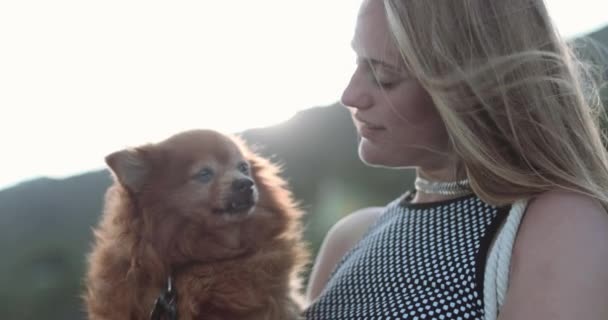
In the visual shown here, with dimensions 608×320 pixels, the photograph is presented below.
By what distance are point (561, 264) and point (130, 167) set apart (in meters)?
1.52

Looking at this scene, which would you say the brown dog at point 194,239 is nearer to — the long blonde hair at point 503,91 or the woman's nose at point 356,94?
the woman's nose at point 356,94

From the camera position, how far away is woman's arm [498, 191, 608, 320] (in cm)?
173

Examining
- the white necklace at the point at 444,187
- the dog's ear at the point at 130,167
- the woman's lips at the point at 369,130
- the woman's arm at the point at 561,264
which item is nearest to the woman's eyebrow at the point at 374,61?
the woman's lips at the point at 369,130

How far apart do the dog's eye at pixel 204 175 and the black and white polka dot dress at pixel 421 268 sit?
639 mm

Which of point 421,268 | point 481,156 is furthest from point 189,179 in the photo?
point 481,156

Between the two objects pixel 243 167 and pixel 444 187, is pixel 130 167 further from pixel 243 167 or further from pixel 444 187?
pixel 444 187

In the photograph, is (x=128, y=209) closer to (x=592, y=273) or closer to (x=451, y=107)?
(x=451, y=107)

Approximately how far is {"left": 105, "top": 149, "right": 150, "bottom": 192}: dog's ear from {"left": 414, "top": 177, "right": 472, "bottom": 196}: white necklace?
0.96 m

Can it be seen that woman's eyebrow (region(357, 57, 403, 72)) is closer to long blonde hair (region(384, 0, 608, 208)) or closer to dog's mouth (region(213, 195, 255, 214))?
long blonde hair (region(384, 0, 608, 208))

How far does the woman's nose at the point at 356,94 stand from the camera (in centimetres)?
228

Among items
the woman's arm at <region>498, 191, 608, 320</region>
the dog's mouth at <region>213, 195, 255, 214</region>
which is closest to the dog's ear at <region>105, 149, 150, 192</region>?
the dog's mouth at <region>213, 195, 255, 214</region>

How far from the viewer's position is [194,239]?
261 centimetres

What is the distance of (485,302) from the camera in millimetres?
1905

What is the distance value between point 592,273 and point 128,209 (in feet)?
5.03
